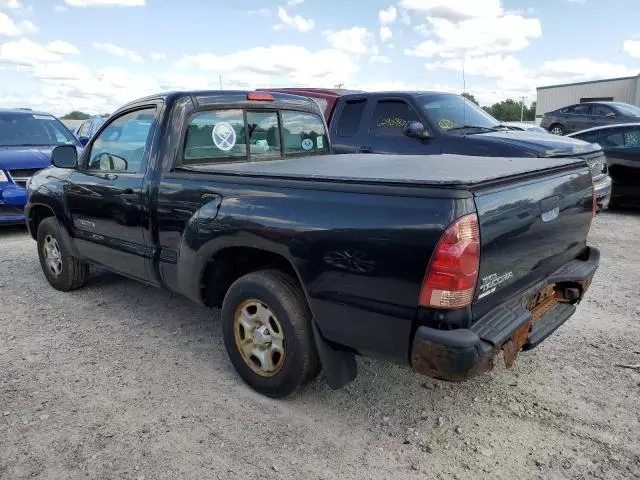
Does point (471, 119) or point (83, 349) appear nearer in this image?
point (83, 349)

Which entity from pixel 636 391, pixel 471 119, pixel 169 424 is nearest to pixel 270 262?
pixel 169 424

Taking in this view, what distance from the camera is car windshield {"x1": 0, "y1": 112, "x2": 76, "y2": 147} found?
27.0ft

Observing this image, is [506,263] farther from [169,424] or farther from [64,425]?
[64,425]

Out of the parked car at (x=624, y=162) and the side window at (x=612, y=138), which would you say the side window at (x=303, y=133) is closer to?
the parked car at (x=624, y=162)

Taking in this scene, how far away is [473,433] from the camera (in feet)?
9.40

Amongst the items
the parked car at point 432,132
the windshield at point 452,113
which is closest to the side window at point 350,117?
the parked car at point 432,132

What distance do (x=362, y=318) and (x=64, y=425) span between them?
1.79m

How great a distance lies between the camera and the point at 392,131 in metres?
7.07

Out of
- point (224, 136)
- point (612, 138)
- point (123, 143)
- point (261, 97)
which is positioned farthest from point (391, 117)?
point (612, 138)

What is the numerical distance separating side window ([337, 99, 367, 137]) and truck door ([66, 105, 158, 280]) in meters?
3.82

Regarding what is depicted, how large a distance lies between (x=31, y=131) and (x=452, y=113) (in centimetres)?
651

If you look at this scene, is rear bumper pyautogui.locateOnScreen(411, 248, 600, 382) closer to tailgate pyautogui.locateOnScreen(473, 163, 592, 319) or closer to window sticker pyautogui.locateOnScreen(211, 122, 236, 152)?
tailgate pyautogui.locateOnScreen(473, 163, 592, 319)

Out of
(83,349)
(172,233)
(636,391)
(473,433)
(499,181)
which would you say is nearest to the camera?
(499,181)

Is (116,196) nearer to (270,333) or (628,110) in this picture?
(270,333)
